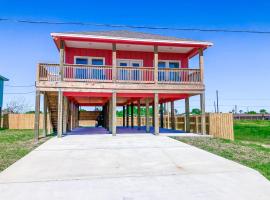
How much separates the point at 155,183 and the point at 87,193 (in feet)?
5.18

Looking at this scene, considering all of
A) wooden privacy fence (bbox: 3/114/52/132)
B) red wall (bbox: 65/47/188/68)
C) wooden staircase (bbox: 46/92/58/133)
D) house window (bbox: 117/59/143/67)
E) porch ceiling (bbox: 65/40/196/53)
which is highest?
porch ceiling (bbox: 65/40/196/53)

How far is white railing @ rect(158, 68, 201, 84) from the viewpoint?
49.4 feet

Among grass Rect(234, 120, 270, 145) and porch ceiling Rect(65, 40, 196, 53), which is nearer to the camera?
porch ceiling Rect(65, 40, 196, 53)

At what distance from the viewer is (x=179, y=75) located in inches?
602

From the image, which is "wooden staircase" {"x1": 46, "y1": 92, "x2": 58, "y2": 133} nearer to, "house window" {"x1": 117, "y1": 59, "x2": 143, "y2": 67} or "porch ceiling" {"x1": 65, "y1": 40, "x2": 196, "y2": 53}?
"porch ceiling" {"x1": 65, "y1": 40, "x2": 196, "y2": 53}

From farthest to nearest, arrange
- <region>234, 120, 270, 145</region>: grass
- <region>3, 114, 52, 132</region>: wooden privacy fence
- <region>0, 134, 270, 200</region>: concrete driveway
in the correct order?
<region>3, 114, 52, 132</region>: wooden privacy fence
<region>234, 120, 270, 145</region>: grass
<region>0, 134, 270, 200</region>: concrete driveway

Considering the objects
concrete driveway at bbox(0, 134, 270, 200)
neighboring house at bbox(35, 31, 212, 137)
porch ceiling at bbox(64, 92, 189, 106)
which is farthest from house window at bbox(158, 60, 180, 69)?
concrete driveway at bbox(0, 134, 270, 200)

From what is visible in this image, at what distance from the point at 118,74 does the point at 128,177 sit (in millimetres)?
9520

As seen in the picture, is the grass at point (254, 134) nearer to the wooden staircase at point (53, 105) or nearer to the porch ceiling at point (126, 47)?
the porch ceiling at point (126, 47)

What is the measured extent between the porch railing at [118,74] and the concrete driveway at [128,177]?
6.15m

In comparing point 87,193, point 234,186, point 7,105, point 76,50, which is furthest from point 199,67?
point 7,105

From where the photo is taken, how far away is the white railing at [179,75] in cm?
1505

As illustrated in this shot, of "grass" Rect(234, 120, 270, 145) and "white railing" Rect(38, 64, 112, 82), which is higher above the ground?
"white railing" Rect(38, 64, 112, 82)

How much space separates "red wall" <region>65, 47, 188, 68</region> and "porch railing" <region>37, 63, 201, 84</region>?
1.62m
